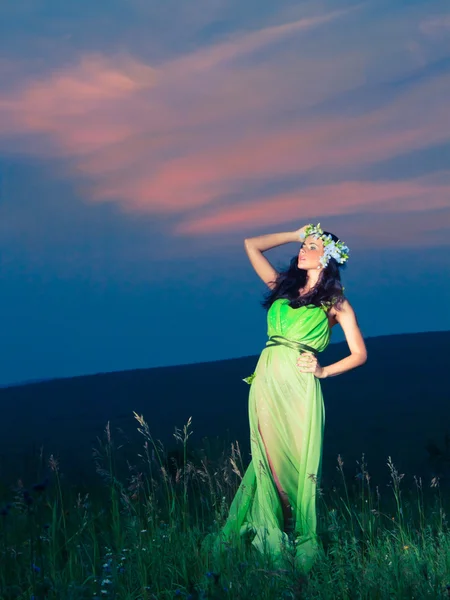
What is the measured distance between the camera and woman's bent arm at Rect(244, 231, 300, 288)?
20.1 ft

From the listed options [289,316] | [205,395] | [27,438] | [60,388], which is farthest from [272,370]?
[60,388]

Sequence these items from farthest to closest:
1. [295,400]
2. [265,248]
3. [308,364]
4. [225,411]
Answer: [225,411], [265,248], [295,400], [308,364]

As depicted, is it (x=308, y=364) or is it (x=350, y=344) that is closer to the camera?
(x=308, y=364)

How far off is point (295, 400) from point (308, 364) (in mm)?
298

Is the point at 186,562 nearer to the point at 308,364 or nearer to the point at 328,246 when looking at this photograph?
the point at 308,364

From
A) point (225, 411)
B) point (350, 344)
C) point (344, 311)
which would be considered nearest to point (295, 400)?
point (350, 344)

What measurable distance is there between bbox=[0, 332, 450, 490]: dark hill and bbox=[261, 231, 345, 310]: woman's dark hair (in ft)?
5.98

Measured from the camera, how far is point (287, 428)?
582 cm

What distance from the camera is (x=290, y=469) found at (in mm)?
5898

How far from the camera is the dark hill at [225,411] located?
44.9ft

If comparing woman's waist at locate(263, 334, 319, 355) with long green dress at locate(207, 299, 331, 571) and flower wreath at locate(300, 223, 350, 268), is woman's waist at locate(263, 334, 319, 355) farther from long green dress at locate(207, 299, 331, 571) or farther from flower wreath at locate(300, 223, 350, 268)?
flower wreath at locate(300, 223, 350, 268)

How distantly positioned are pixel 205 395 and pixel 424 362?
36.4 feet

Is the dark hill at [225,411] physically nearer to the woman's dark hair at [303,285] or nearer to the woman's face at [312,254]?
the woman's dark hair at [303,285]

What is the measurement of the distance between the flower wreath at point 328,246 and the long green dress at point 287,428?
0.39 meters
